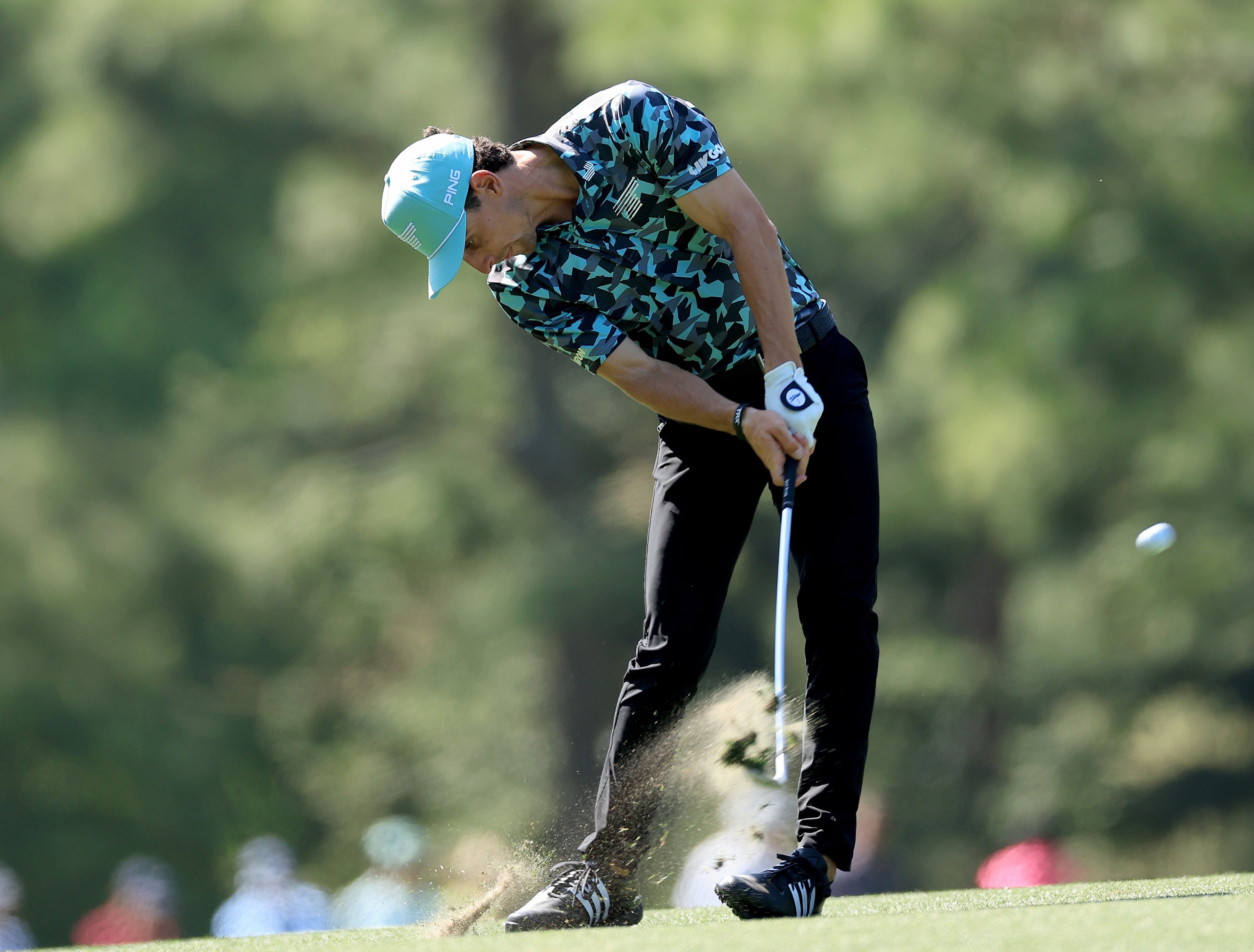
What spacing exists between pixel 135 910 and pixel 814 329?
6.11 metres

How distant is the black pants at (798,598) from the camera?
270cm

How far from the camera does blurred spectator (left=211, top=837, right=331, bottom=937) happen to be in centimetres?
648

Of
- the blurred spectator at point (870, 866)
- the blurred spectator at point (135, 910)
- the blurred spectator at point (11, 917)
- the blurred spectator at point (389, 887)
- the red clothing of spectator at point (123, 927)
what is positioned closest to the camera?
the blurred spectator at point (389, 887)

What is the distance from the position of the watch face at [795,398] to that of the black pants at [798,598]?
0.45 ft

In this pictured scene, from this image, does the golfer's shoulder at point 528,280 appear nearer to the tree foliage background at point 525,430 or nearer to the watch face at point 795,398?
the watch face at point 795,398

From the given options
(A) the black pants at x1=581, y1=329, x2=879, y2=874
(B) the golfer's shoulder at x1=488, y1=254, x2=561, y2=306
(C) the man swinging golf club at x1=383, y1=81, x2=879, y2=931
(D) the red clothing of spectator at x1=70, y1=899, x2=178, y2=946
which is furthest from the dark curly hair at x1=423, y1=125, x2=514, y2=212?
(D) the red clothing of spectator at x1=70, y1=899, x2=178, y2=946

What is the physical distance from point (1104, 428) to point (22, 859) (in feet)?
22.4

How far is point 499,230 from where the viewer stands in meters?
2.68

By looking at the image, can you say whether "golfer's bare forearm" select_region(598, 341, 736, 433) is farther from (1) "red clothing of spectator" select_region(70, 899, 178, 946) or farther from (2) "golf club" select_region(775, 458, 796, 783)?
(1) "red clothing of spectator" select_region(70, 899, 178, 946)

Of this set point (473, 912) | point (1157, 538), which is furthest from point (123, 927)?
point (1157, 538)

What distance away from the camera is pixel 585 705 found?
983 centimetres

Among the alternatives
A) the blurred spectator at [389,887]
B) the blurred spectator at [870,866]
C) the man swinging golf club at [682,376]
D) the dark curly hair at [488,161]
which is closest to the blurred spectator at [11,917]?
the blurred spectator at [389,887]

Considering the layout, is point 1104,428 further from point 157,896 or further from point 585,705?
point 157,896

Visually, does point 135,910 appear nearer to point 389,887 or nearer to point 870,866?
point 389,887
